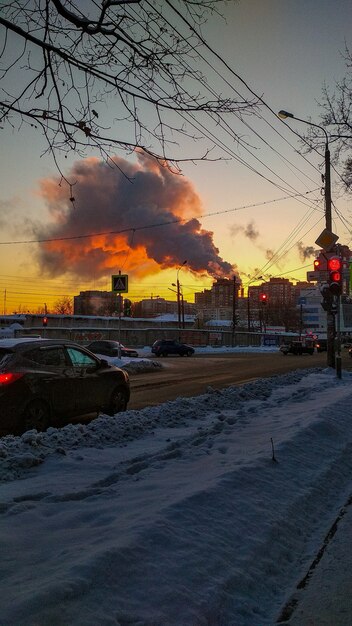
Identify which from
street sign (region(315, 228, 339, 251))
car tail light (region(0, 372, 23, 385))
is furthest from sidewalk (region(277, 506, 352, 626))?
street sign (region(315, 228, 339, 251))

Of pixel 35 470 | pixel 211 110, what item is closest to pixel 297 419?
pixel 35 470

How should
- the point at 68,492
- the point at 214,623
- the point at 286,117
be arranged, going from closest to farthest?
1. the point at 214,623
2. the point at 68,492
3. the point at 286,117

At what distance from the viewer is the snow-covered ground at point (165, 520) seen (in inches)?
121

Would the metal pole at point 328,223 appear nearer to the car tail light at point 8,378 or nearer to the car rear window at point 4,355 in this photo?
the car rear window at point 4,355

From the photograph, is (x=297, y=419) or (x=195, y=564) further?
(x=297, y=419)

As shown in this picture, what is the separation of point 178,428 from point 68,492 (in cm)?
363

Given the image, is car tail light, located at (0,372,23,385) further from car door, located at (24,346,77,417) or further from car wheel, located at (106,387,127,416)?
car wheel, located at (106,387,127,416)

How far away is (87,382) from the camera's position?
961 centimetres

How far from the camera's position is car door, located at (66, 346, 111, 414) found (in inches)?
370

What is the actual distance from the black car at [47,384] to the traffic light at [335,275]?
9.44 meters

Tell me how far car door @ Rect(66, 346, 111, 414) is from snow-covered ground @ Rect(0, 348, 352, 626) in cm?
122

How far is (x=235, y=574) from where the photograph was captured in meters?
3.58

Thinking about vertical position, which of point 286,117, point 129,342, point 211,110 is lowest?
point 129,342

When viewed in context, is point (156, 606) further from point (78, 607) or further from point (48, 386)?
point (48, 386)
